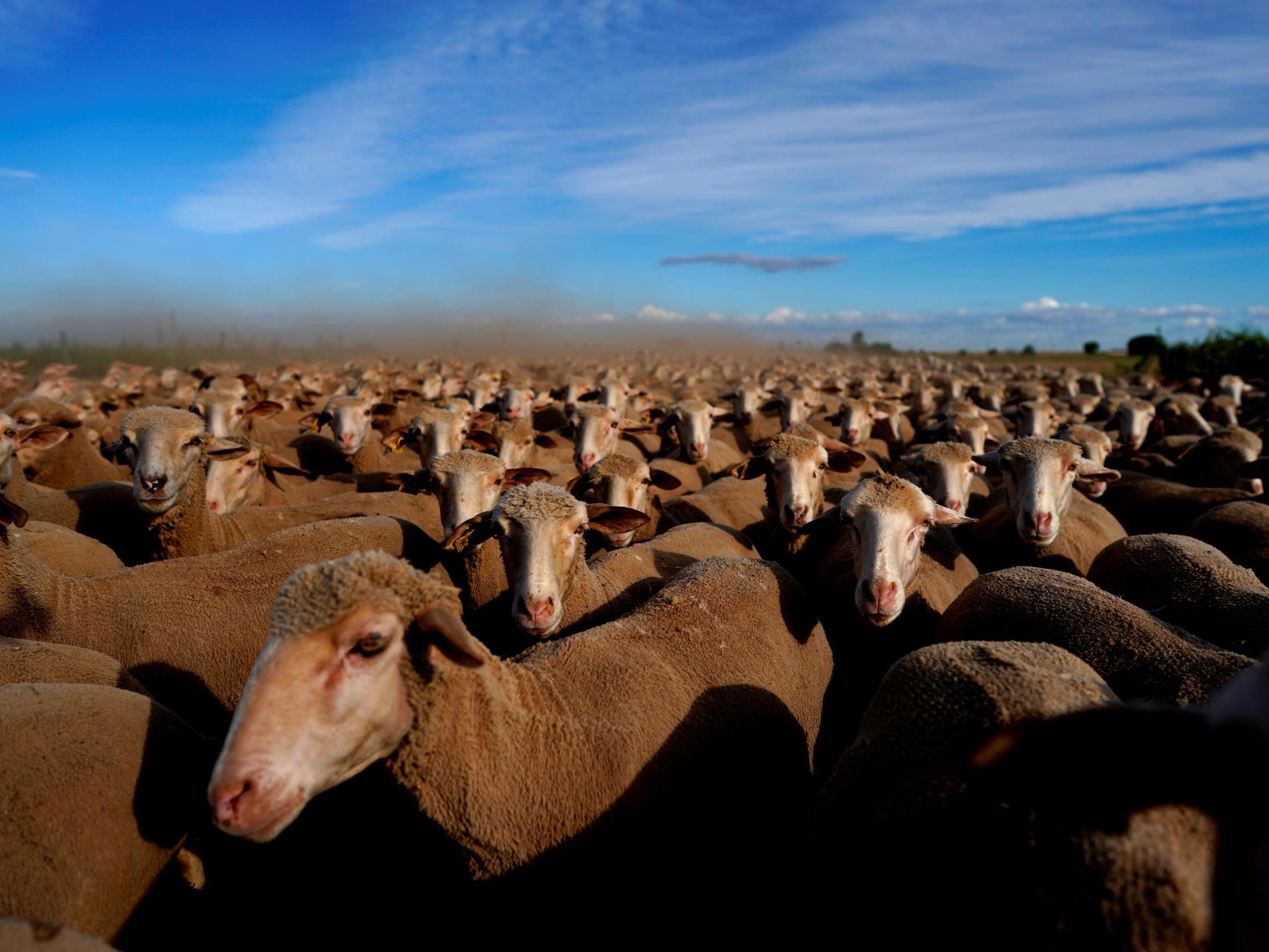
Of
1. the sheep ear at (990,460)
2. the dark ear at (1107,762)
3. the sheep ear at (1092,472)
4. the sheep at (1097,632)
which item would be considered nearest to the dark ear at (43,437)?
the sheep at (1097,632)

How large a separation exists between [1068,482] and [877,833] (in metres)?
4.63

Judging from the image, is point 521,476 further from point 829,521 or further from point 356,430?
point 356,430

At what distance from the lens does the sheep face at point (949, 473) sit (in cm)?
652

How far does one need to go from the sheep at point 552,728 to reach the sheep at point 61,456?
23.8 feet

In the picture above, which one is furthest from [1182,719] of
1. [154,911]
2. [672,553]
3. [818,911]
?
[672,553]

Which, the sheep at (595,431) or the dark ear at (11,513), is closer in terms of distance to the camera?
the dark ear at (11,513)

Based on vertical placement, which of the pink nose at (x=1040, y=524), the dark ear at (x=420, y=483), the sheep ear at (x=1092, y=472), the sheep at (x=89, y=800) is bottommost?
the sheep at (x=89, y=800)

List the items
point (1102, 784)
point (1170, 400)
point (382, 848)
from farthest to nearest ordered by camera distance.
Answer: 1. point (1170, 400)
2. point (382, 848)
3. point (1102, 784)

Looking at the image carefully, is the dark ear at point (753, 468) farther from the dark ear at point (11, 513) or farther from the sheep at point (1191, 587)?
the dark ear at point (11, 513)

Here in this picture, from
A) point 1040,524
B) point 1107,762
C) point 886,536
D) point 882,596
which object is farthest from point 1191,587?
point 1107,762

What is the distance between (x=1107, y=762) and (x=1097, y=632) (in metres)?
2.29

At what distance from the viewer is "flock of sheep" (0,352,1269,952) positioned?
6.33 ft

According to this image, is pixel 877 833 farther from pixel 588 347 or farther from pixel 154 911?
pixel 588 347

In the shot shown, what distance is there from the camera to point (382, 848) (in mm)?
3076
